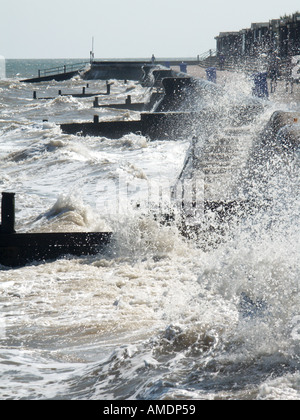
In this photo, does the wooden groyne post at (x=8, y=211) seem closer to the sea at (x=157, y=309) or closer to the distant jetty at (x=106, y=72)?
the sea at (x=157, y=309)

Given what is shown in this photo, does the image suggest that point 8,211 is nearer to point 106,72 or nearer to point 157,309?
point 157,309

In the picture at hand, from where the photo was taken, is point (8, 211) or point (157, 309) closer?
point (157, 309)

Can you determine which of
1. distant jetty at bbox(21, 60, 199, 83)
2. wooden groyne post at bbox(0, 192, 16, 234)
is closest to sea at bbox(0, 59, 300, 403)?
wooden groyne post at bbox(0, 192, 16, 234)

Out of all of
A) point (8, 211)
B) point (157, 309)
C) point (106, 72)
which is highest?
point (106, 72)

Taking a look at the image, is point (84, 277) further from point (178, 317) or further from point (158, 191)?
point (158, 191)

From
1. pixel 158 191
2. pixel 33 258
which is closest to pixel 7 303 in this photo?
pixel 33 258

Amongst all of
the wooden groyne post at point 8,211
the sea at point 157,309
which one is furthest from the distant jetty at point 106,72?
the wooden groyne post at point 8,211

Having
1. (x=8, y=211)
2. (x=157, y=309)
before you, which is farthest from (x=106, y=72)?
(x=157, y=309)

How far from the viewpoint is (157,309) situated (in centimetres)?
705

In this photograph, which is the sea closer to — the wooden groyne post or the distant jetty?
the wooden groyne post

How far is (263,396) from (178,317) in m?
1.96

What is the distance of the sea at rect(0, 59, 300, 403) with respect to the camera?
16.7 ft

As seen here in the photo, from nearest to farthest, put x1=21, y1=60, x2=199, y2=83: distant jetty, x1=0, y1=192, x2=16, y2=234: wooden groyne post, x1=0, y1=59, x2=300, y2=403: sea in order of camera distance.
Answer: x1=0, y1=59, x2=300, y2=403: sea → x1=0, y1=192, x2=16, y2=234: wooden groyne post → x1=21, y1=60, x2=199, y2=83: distant jetty

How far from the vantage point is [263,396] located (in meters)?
4.56
